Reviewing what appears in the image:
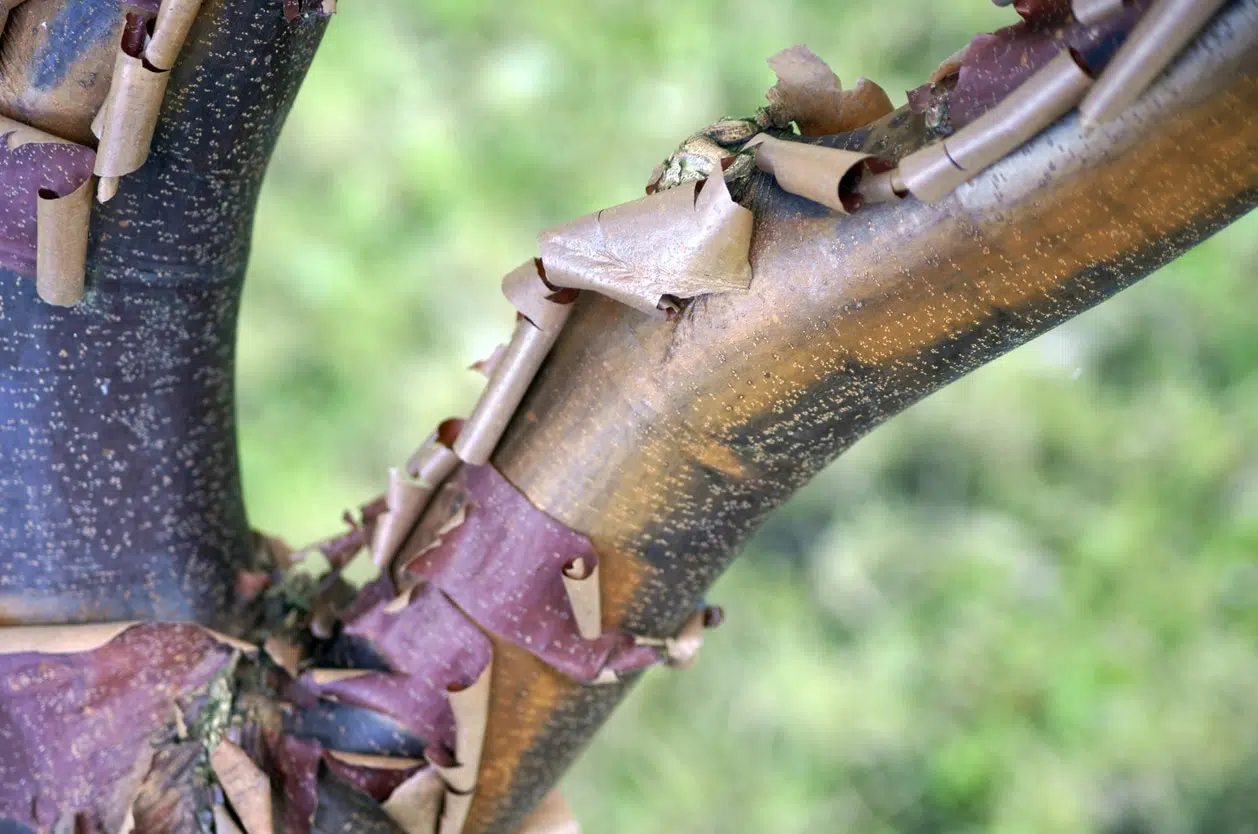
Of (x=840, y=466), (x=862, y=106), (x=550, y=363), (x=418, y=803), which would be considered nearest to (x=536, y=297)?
(x=550, y=363)

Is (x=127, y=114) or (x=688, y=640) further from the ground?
(x=127, y=114)

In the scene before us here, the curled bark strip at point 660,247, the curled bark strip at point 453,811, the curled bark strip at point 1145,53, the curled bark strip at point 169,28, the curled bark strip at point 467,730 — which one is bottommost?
the curled bark strip at point 453,811

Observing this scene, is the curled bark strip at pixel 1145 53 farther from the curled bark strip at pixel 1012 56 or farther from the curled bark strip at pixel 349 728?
the curled bark strip at pixel 349 728

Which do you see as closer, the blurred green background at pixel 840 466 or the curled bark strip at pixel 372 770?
the curled bark strip at pixel 372 770

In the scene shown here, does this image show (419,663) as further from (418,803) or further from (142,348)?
(142,348)

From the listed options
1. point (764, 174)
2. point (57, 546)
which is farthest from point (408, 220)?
point (764, 174)

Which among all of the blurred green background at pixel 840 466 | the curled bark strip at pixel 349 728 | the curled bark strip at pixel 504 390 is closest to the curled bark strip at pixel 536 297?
the curled bark strip at pixel 504 390

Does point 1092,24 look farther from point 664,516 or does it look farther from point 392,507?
point 392,507
